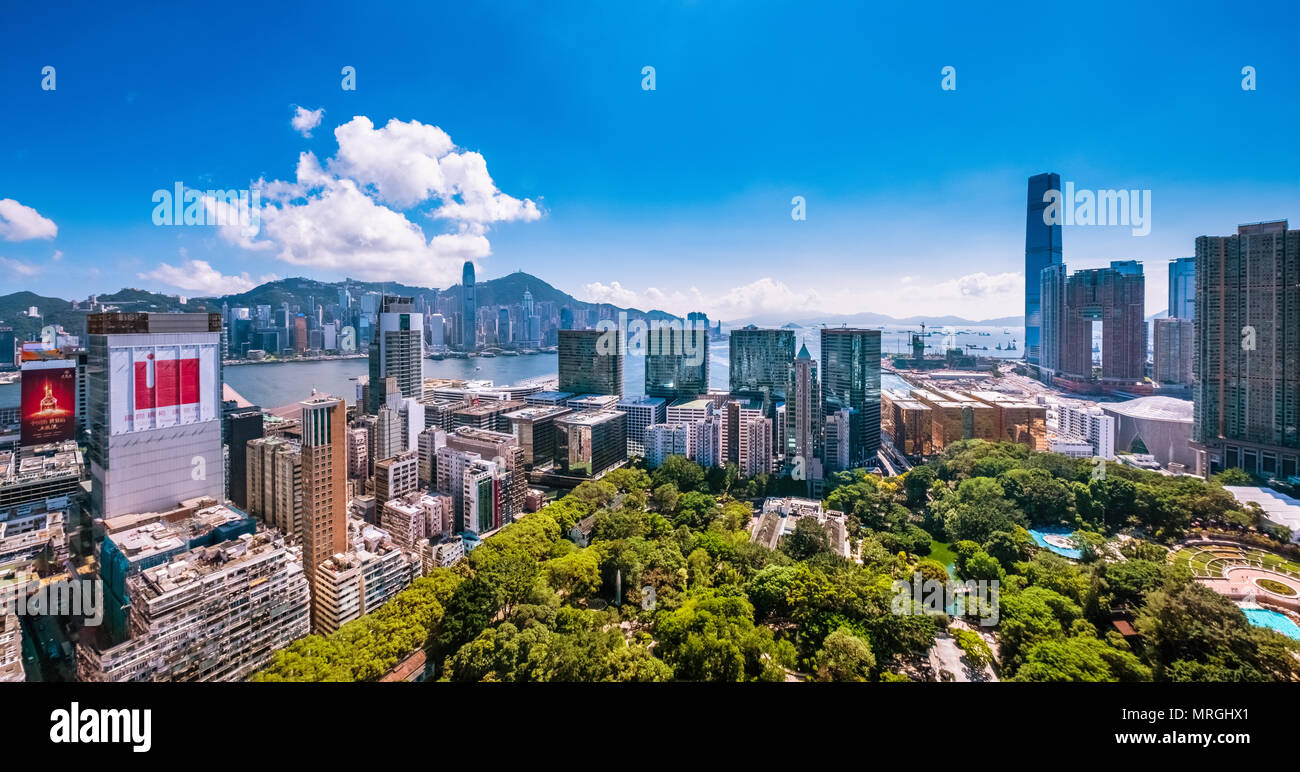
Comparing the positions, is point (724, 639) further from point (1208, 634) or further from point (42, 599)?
→ point (42, 599)

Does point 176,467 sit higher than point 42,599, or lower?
higher

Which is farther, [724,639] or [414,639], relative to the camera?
[414,639]

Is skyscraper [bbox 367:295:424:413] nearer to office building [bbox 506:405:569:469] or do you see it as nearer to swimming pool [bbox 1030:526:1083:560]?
office building [bbox 506:405:569:469]

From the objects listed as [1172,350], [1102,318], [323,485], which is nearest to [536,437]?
[323,485]

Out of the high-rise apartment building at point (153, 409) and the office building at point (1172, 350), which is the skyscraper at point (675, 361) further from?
the high-rise apartment building at point (153, 409)

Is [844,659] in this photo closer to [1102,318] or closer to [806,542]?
[806,542]

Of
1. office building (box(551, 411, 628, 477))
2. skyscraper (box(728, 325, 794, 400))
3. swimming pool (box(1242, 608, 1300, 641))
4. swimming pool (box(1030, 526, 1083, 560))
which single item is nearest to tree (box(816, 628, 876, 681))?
swimming pool (box(1242, 608, 1300, 641))

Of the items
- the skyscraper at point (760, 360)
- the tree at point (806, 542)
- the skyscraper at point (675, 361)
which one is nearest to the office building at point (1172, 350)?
the skyscraper at point (760, 360)
